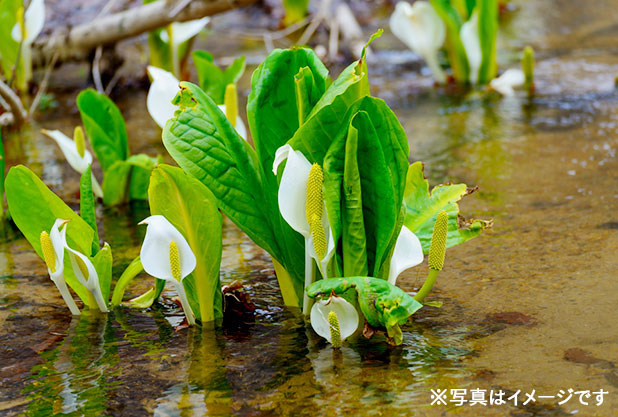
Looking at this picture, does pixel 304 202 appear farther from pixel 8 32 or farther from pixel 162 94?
pixel 8 32

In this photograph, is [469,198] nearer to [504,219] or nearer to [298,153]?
[504,219]

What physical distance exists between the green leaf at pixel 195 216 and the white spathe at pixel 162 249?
4cm

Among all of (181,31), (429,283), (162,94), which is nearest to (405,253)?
(429,283)

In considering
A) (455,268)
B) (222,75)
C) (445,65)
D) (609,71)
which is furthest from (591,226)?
(445,65)

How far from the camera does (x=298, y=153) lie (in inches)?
54.3

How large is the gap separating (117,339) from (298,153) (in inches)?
21.2

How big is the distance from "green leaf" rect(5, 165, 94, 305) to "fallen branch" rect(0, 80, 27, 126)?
1778mm

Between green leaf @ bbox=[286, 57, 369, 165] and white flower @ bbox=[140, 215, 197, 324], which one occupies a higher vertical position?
green leaf @ bbox=[286, 57, 369, 165]

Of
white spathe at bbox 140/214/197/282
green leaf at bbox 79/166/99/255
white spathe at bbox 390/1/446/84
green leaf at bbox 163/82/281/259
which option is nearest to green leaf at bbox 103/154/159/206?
green leaf at bbox 79/166/99/255

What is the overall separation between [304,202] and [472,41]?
243 centimetres

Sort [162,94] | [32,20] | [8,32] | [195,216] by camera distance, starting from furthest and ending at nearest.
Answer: [8,32], [32,20], [162,94], [195,216]

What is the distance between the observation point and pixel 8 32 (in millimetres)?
3309

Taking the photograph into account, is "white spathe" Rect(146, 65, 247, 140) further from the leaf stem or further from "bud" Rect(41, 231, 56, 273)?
the leaf stem

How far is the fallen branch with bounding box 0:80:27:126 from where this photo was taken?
327 cm
